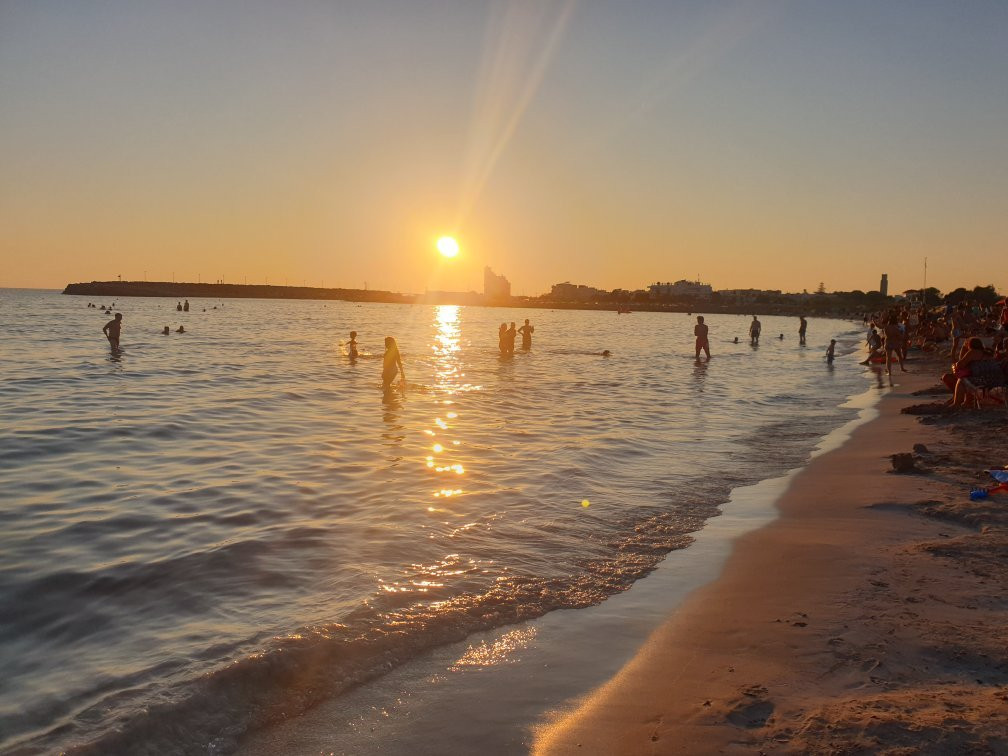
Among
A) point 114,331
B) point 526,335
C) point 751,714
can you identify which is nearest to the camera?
point 751,714

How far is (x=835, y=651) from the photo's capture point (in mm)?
3994

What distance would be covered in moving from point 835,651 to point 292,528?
521 cm

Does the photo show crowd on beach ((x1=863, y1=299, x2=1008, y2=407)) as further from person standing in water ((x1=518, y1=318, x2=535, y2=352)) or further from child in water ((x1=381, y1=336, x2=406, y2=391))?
person standing in water ((x1=518, y1=318, x2=535, y2=352))

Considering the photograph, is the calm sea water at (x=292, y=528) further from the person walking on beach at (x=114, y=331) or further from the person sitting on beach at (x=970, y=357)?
the person walking on beach at (x=114, y=331)

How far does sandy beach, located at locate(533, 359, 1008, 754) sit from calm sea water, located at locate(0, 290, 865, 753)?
1.09 metres

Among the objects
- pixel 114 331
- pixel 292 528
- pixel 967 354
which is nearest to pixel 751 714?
pixel 292 528

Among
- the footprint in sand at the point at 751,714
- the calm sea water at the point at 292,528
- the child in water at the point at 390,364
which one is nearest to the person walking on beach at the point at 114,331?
the calm sea water at the point at 292,528

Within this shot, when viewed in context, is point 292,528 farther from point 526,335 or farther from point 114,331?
point 526,335

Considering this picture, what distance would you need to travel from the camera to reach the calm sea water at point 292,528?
4.10m

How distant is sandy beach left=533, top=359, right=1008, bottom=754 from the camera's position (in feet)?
10.3

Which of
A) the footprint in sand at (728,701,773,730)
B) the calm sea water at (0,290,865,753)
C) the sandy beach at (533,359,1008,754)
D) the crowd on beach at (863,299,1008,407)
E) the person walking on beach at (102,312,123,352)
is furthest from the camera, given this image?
the person walking on beach at (102,312,123,352)

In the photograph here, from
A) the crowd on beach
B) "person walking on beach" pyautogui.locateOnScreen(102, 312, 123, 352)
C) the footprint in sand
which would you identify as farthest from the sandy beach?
"person walking on beach" pyautogui.locateOnScreen(102, 312, 123, 352)

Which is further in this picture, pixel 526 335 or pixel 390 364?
pixel 526 335

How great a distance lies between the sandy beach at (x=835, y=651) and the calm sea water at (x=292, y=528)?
1088 mm
